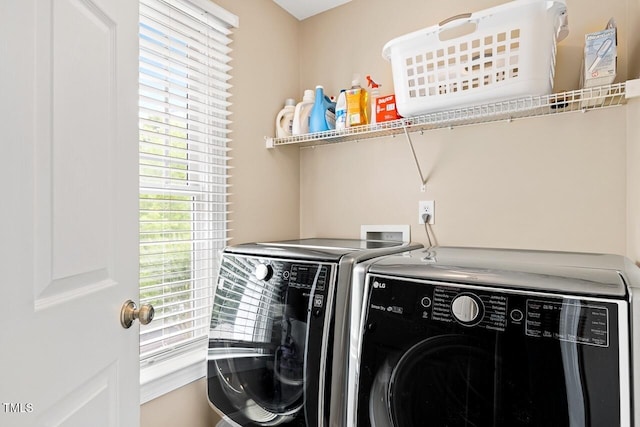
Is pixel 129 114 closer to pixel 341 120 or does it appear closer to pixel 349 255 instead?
pixel 349 255

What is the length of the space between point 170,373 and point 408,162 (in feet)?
4.72

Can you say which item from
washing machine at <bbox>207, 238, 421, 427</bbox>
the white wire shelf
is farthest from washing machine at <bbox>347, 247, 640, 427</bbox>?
the white wire shelf

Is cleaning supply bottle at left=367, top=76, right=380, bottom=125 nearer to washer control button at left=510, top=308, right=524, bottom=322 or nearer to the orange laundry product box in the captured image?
the orange laundry product box

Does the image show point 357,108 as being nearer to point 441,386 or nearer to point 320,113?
point 320,113

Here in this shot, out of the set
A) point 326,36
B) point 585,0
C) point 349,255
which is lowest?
point 349,255

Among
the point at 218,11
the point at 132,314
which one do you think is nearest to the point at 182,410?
the point at 132,314

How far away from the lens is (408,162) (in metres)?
1.86

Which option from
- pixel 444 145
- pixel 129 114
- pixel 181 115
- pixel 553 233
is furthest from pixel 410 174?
pixel 129 114

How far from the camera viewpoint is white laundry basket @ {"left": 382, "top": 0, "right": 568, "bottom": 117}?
1.24 m

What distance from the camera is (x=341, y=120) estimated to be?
1.80 m

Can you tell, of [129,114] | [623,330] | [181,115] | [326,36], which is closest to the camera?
[623,330]

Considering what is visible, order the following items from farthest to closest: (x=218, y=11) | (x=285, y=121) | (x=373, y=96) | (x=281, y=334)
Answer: (x=285, y=121) < (x=373, y=96) < (x=218, y=11) < (x=281, y=334)

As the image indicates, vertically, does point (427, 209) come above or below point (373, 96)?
below

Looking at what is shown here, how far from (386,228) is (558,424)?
3.88ft
